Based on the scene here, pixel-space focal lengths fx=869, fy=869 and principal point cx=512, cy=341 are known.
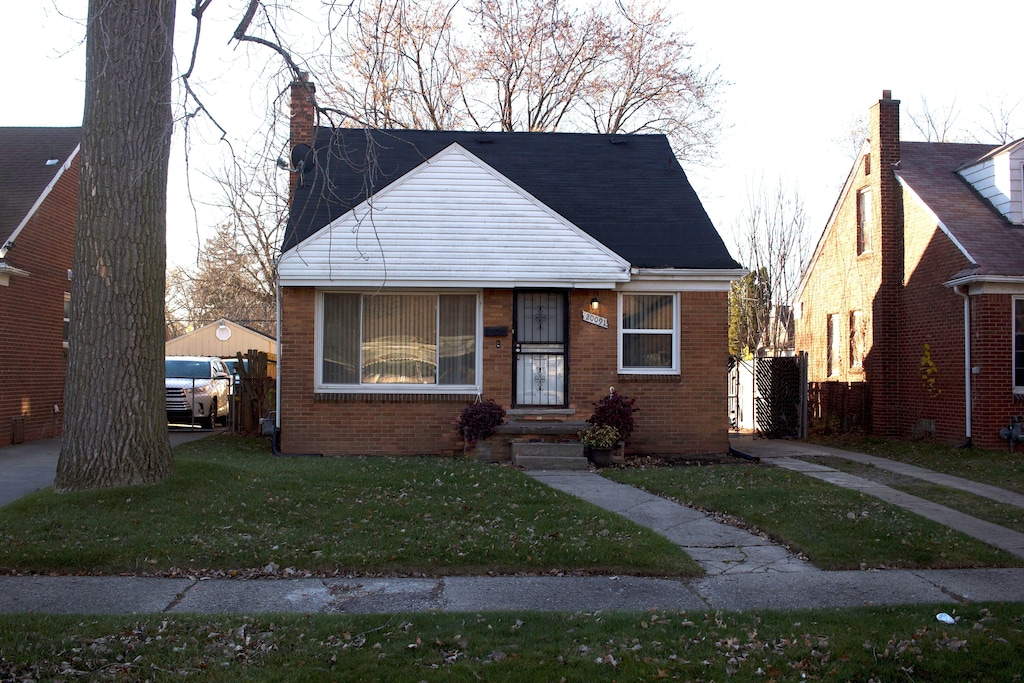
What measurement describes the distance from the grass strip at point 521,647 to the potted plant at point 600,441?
755 cm

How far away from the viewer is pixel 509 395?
14812 millimetres

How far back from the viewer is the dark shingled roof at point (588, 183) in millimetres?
15141

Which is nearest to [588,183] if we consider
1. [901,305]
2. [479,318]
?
[479,318]

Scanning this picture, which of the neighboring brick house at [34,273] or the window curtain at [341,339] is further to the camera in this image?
the neighboring brick house at [34,273]

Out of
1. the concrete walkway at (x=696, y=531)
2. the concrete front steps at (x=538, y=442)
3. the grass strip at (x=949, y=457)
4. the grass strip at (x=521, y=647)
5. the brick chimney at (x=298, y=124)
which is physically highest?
the brick chimney at (x=298, y=124)

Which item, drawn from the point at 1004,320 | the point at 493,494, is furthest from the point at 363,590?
the point at 1004,320

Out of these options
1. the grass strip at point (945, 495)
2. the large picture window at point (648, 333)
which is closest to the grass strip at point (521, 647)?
the grass strip at point (945, 495)

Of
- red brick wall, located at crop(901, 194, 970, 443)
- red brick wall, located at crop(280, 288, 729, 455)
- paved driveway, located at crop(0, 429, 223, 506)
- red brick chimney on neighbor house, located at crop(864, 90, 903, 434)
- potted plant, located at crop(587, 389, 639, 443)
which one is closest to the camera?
paved driveway, located at crop(0, 429, 223, 506)

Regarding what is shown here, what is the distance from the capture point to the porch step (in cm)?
1327

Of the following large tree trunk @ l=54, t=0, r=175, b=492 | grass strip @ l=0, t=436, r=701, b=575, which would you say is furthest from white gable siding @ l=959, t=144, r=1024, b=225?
large tree trunk @ l=54, t=0, r=175, b=492

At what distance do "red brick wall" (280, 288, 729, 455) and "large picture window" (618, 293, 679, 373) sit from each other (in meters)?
0.21

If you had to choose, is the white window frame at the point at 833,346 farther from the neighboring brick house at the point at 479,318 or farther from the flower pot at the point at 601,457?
the flower pot at the point at 601,457

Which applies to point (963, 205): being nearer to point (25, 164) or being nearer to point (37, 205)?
point (37, 205)

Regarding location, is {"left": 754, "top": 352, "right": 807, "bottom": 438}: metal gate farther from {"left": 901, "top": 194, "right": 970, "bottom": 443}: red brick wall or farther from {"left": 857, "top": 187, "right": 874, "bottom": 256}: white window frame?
{"left": 857, "top": 187, "right": 874, "bottom": 256}: white window frame
